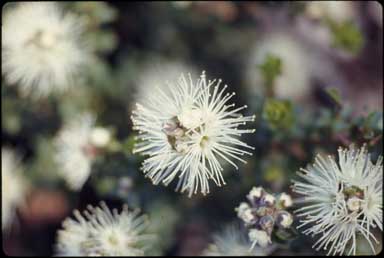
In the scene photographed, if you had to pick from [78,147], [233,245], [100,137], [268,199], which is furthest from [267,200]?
[78,147]

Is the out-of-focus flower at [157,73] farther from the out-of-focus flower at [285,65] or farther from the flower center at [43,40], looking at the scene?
the flower center at [43,40]

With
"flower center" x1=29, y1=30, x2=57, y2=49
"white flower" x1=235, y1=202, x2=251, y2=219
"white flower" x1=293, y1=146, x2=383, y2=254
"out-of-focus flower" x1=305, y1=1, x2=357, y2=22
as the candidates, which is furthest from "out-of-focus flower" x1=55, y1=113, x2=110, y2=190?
"out-of-focus flower" x1=305, y1=1, x2=357, y2=22

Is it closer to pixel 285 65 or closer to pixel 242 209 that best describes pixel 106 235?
pixel 242 209

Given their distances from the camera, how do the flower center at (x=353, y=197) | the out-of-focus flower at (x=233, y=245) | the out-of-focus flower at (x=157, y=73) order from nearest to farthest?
the flower center at (x=353, y=197), the out-of-focus flower at (x=233, y=245), the out-of-focus flower at (x=157, y=73)

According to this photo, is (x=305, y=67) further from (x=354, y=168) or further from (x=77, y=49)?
(x=354, y=168)

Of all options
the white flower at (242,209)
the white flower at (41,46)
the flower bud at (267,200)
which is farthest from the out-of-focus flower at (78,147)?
the flower bud at (267,200)

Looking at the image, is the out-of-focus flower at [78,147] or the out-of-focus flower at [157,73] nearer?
the out-of-focus flower at [78,147]
